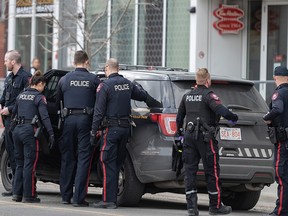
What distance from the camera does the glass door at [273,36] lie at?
2198 centimetres

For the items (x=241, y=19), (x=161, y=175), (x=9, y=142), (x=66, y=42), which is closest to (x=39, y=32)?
(x=66, y=42)

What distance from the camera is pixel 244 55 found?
22531mm

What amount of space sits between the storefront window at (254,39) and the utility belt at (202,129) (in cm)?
1075

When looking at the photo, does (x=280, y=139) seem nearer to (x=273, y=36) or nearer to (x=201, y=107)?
(x=201, y=107)

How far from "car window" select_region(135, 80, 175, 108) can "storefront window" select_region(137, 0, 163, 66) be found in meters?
11.0

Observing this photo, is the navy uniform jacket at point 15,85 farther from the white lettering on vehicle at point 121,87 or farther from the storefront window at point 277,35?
the storefront window at point 277,35

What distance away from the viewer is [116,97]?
497 inches

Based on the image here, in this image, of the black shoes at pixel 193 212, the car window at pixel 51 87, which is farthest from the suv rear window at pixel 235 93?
the car window at pixel 51 87

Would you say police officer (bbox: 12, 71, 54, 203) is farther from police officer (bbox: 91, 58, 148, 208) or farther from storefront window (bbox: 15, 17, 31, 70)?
Answer: storefront window (bbox: 15, 17, 31, 70)

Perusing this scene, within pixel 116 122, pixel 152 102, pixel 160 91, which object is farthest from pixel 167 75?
pixel 116 122

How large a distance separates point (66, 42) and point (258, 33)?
19.9 ft

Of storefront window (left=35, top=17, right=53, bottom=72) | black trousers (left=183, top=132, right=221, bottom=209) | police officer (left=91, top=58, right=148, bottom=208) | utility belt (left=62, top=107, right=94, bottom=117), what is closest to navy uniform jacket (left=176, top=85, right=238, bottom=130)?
black trousers (left=183, top=132, right=221, bottom=209)

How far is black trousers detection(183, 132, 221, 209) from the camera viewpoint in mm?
11859

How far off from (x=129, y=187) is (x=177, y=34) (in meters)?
11.2
